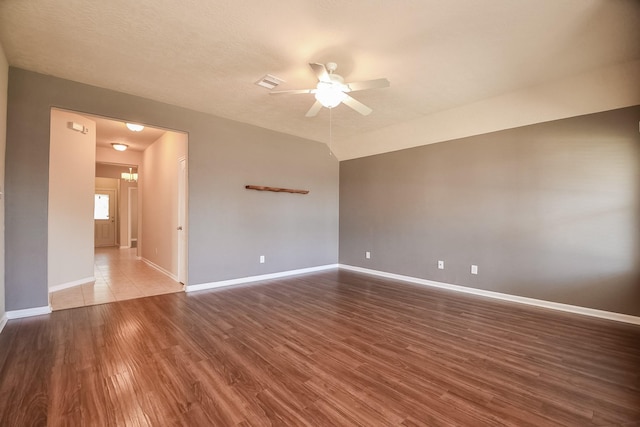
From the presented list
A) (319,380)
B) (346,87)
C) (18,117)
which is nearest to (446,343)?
(319,380)

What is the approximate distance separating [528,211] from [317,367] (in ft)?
11.4

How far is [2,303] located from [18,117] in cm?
199

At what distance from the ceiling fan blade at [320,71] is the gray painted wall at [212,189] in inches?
101

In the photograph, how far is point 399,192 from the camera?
204 inches

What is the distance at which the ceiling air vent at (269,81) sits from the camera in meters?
3.13

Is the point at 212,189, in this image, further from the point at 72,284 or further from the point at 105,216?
the point at 105,216

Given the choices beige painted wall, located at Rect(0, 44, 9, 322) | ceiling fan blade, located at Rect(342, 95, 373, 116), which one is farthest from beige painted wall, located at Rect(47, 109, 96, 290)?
ceiling fan blade, located at Rect(342, 95, 373, 116)

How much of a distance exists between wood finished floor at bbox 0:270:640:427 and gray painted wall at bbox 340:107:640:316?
56 centimetres

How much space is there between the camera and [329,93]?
264 centimetres

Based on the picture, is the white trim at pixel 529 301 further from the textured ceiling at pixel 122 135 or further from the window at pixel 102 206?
the window at pixel 102 206

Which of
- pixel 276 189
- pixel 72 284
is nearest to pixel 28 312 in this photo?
pixel 72 284

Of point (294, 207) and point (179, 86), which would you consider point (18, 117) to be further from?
point (294, 207)

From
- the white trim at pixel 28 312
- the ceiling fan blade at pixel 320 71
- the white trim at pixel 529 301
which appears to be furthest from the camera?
the white trim at pixel 529 301

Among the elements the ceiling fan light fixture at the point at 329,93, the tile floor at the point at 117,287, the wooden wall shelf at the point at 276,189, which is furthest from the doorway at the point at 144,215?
the ceiling fan light fixture at the point at 329,93
